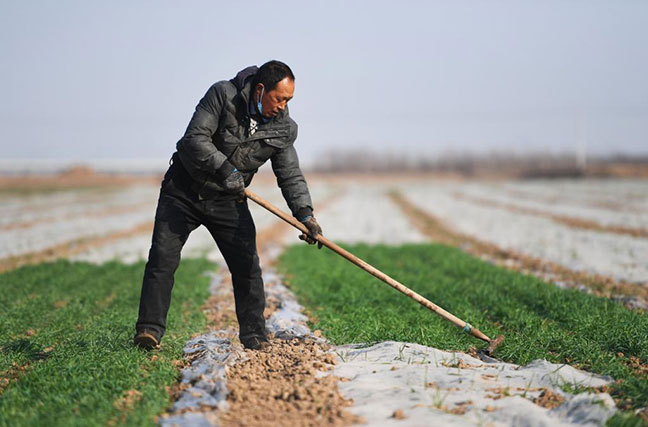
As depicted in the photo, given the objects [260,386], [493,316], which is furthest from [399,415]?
[493,316]

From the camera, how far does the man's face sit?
16.9ft

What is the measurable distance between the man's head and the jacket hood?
8cm

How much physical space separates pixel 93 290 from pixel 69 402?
585 centimetres

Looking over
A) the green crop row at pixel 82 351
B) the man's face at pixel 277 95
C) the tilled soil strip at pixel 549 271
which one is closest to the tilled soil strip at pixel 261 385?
the green crop row at pixel 82 351

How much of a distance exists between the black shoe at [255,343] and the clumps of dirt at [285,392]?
254mm

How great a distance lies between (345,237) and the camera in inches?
759

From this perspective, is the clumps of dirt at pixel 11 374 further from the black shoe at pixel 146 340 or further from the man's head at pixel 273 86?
the man's head at pixel 273 86

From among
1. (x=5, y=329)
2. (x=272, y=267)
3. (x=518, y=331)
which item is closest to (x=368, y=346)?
(x=518, y=331)

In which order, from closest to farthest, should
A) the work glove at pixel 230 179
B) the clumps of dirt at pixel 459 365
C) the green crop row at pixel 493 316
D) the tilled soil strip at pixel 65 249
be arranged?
1. the clumps of dirt at pixel 459 365
2. the work glove at pixel 230 179
3. the green crop row at pixel 493 316
4. the tilled soil strip at pixel 65 249

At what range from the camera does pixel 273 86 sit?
5.15 meters

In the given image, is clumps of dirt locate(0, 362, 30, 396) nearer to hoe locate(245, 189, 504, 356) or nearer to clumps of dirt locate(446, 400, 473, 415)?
hoe locate(245, 189, 504, 356)

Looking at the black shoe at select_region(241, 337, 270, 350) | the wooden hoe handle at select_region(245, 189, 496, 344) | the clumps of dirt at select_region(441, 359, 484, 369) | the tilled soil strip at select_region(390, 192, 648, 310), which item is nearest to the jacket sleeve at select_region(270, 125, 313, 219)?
the wooden hoe handle at select_region(245, 189, 496, 344)

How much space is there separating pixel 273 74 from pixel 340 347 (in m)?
2.53

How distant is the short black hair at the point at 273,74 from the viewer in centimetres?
514
